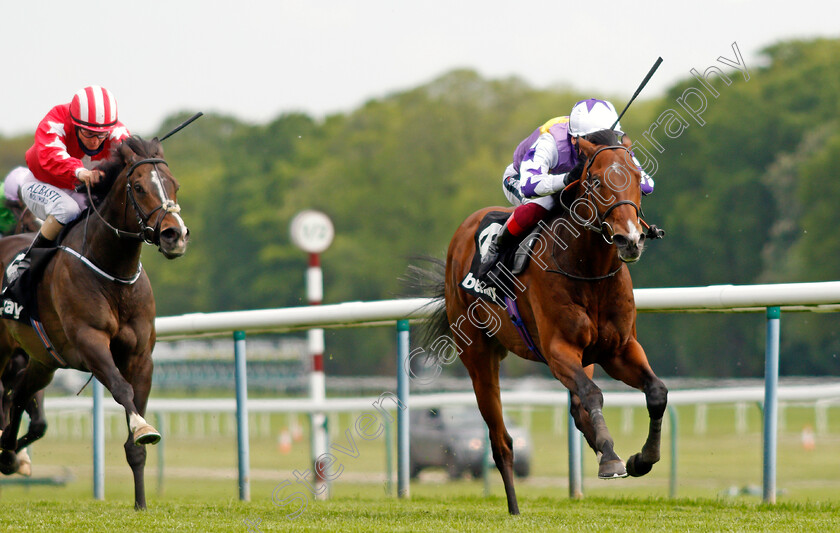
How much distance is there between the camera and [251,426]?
2833 centimetres

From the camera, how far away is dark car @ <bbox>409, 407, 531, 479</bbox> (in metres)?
10.9

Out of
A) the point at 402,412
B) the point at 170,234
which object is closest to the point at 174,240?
the point at 170,234

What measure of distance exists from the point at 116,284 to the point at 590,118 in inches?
101

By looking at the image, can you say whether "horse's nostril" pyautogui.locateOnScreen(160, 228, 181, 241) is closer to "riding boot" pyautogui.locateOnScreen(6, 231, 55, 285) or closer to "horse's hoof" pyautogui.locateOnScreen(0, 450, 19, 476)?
"riding boot" pyautogui.locateOnScreen(6, 231, 55, 285)

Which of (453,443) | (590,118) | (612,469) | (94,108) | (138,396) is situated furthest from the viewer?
(453,443)

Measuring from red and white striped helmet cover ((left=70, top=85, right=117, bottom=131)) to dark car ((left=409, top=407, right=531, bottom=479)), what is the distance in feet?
12.8

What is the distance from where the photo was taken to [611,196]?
16.4 ft

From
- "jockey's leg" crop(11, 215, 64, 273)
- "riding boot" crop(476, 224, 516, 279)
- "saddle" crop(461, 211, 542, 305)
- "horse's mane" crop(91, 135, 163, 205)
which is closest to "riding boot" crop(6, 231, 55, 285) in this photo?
"jockey's leg" crop(11, 215, 64, 273)

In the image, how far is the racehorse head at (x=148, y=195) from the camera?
569 cm

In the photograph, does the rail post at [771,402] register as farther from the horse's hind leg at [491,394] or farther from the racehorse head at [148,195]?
the racehorse head at [148,195]

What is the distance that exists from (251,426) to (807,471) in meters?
15.8

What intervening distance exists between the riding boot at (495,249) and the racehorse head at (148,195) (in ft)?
4.89

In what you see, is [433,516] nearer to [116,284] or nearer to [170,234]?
[170,234]

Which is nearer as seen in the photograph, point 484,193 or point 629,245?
point 629,245
